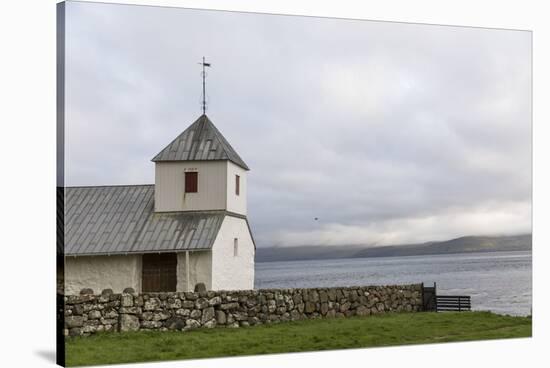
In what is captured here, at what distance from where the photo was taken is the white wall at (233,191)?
16.9m

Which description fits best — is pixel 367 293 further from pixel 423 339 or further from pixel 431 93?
pixel 431 93

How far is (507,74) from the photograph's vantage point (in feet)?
59.6

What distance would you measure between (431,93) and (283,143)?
2.67 m

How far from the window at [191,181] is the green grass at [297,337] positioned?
226 centimetres

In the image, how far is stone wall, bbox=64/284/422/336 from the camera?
16.3 meters

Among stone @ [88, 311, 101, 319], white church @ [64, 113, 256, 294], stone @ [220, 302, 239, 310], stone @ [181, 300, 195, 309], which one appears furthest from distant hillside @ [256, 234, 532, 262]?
stone @ [88, 311, 101, 319]

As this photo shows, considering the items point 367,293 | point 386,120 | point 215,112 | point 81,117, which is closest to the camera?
point 81,117

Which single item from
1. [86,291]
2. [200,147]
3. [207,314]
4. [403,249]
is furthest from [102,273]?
[403,249]

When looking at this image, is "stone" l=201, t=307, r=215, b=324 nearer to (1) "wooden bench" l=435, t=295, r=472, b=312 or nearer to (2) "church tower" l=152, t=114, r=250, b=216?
(2) "church tower" l=152, t=114, r=250, b=216

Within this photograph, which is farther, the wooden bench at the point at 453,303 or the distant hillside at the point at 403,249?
the wooden bench at the point at 453,303

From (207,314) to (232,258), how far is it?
3.56 ft

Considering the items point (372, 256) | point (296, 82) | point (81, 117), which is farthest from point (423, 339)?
point (81, 117)

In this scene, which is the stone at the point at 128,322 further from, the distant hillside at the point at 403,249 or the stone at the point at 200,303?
the distant hillside at the point at 403,249

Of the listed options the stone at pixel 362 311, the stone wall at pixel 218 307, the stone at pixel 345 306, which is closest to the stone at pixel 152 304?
the stone wall at pixel 218 307
